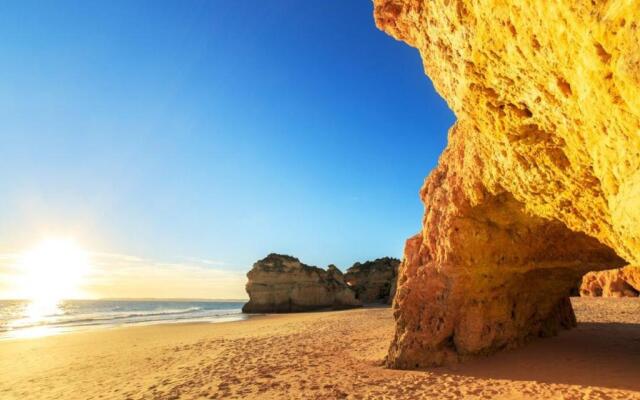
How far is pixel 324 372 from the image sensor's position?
11.0 m

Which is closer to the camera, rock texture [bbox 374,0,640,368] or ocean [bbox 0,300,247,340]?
rock texture [bbox 374,0,640,368]

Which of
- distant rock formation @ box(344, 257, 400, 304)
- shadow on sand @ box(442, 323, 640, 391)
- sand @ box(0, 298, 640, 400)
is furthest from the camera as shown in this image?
distant rock formation @ box(344, 257, 400, 304)

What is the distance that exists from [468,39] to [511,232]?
20.6 feet

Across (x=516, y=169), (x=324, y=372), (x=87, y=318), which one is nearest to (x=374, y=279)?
(x=87, y=318)

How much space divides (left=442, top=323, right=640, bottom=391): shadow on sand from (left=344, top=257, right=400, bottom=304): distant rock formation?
1998 inches

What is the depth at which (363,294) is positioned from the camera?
67.2m

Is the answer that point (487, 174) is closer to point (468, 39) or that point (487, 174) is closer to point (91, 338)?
point (468, 39)

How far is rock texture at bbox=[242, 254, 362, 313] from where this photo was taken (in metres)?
52.5

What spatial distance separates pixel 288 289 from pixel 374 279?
787 inches

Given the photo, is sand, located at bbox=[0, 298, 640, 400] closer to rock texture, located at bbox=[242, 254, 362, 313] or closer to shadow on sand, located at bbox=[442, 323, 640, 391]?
shadow on sand, located at bbox=[442, 323, 640, 391]

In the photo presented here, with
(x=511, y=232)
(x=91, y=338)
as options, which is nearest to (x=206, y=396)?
(x=511, y=232)

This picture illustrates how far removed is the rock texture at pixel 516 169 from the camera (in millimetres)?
3974

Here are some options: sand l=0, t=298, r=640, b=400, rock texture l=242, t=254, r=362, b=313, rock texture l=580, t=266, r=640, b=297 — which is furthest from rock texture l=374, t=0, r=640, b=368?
rock texture l=242, t=254, r=362, b=313

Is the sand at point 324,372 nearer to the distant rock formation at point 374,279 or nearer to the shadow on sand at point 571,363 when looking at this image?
the shadow on sand at point 571,363
